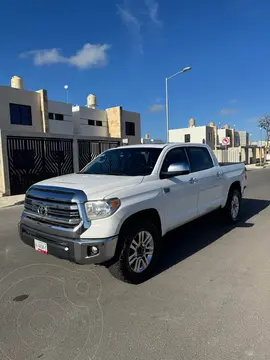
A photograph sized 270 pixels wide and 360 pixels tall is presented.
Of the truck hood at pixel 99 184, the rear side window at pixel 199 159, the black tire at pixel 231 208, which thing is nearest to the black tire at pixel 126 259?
the truck hood at pixel 99 184

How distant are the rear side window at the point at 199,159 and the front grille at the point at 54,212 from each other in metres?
2.59

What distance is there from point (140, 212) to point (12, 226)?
477 cm

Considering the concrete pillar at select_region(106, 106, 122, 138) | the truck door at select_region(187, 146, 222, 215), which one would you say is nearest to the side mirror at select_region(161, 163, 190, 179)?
the truck door at select_region(187, 146, 222, 215)

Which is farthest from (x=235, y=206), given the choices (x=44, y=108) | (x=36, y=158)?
(x=44, y=108)

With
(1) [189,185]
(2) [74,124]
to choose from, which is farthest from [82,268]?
(2) [74,124]

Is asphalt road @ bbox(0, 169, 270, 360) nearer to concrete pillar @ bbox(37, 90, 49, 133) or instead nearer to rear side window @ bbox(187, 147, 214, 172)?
rear side window @ bbox(187, 147, 214, 172)

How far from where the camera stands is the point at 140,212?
3.71 metres

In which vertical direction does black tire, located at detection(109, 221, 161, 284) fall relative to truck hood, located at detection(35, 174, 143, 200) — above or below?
below

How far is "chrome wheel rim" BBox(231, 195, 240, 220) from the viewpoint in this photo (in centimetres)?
651

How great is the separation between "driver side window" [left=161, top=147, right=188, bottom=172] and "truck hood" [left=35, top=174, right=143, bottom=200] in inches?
26.6

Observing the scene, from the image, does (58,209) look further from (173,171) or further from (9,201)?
(9,201)

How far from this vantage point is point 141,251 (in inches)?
150

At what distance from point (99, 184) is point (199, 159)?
2589mm

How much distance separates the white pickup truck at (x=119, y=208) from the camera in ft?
10.7
